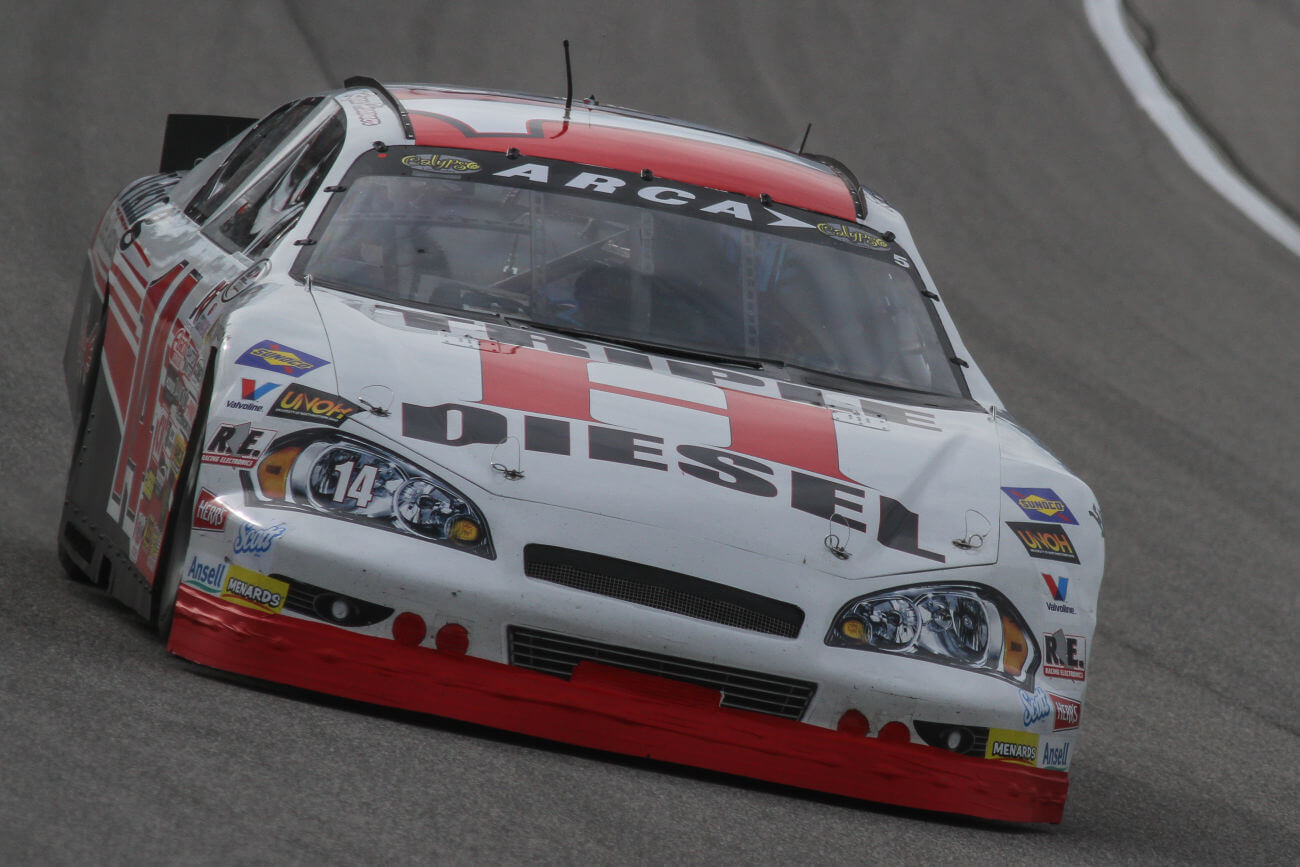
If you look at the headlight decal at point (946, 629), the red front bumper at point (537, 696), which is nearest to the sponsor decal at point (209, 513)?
the red front bumper at point (537, 696)

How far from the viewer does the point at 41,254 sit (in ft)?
30.5

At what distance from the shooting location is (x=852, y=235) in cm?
555

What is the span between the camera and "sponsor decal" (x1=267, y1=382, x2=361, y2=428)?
4.09 metres

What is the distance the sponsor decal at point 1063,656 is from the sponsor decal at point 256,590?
1726 millimetres

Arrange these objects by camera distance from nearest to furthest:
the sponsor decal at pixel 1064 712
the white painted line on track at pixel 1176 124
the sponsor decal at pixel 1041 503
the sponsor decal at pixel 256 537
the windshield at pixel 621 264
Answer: the sponsor decal at pixel 256 537
the sponsor decal at pixel 1064 712
the sponsor decal at pixel 1041 503
the windshield at pixel 621 264
the white painted line on track at pixel 1176 124

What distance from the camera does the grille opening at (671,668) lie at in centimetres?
396

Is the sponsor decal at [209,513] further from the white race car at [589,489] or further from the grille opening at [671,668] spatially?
the grille opening at [671,668]

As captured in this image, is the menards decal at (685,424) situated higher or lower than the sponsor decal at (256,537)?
higher

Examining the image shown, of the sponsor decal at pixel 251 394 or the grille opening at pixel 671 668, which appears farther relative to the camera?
the sponsor decal at pixel 251 394

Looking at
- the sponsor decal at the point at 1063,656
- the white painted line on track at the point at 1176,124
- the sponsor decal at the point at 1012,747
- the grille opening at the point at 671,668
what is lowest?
the sponsor decal at the point at 1012,747

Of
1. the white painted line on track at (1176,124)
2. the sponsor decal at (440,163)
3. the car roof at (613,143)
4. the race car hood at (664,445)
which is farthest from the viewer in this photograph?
the white painted line on track at (1176,124)

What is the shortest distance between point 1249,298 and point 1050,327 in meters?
2.17

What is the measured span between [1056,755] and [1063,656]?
23 centimetres

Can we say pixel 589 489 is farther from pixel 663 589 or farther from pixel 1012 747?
pixel 1012 747
